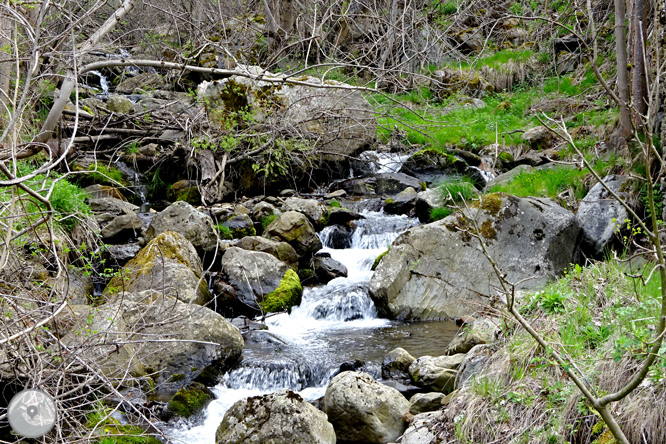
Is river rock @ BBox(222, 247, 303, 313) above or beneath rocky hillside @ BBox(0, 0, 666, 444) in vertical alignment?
beneath

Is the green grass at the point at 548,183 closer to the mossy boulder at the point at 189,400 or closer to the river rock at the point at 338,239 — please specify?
the river rock at the point at 338,239

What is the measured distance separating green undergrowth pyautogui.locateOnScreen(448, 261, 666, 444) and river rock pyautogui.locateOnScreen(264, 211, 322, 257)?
462cm

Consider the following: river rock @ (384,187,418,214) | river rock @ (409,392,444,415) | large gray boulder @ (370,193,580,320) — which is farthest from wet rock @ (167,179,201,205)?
river rock @ (409,392,444,415)

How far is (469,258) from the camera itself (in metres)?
7.09

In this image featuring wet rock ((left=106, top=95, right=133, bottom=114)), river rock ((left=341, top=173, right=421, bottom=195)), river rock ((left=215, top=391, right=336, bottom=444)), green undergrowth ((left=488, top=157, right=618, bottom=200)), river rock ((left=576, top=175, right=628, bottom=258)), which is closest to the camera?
river rock ((left=215, top=391, right=336, bottom=444))

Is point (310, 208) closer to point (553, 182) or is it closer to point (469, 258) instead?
point (469, 258)

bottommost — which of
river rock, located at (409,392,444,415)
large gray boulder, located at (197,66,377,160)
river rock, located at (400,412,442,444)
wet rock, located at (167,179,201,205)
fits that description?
wet rock, located at (167,179,201,205)

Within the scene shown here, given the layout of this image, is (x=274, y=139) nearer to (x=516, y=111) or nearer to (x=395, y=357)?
(x=395, y=357)

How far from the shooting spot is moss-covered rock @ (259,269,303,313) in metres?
7.13

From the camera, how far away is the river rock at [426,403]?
431cm

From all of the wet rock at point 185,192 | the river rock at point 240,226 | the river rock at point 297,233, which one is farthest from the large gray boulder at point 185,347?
the wet rock at point 185,192

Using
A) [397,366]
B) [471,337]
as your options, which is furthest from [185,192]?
[471,337]

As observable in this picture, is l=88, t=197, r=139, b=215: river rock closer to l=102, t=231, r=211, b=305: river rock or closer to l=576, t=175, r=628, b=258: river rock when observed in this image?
l=102, t=231, r=211, b=305: river rock

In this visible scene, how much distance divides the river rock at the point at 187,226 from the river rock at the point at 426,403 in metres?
4.48
